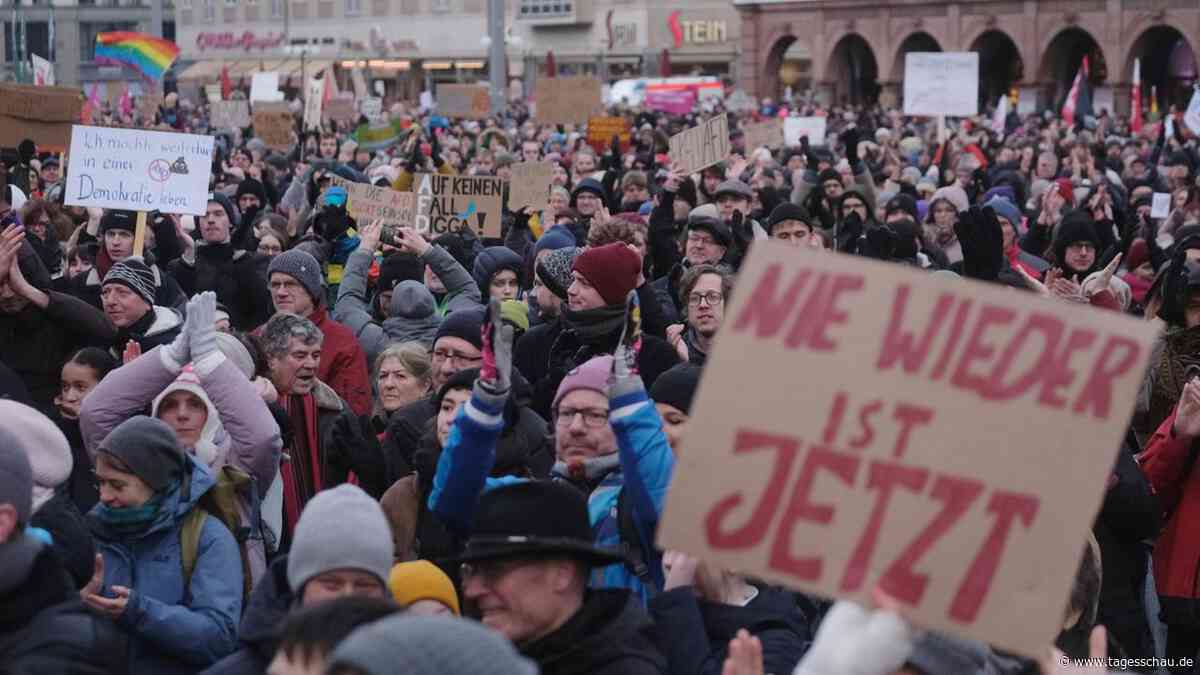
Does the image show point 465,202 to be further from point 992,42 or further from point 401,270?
point 992,42

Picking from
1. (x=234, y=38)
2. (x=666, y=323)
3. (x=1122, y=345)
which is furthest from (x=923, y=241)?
(x=234, y=38)

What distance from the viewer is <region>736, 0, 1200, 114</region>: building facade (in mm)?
50375

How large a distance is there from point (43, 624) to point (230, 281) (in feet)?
21.4

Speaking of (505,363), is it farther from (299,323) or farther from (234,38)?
(234,38)

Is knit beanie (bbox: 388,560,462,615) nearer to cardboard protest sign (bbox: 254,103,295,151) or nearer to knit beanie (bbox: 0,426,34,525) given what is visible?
knit beanie (bbox: 0,426,34,525)

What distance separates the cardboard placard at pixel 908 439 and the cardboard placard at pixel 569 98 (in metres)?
21.8

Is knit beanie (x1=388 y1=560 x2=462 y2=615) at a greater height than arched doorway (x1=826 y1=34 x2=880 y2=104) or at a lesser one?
lesser

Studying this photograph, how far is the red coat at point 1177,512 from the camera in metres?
6.25

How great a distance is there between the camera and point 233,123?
27266 mm

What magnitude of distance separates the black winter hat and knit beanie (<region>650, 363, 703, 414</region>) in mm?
1109

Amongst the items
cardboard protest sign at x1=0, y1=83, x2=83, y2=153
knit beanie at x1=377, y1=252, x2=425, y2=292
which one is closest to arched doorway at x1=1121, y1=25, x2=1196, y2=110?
cardboard protest sign at x1=0, y1=83, x2=83, y2=153

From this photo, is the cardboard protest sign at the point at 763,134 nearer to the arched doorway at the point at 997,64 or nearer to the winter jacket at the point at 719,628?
the winter jacket at the point at 719,628

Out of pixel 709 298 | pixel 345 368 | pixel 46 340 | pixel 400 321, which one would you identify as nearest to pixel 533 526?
pixel 709 298

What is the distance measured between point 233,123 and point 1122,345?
2483cm
